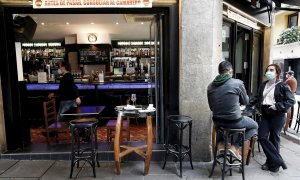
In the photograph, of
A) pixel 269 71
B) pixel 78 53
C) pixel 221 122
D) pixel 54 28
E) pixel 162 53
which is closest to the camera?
pixel 221 122

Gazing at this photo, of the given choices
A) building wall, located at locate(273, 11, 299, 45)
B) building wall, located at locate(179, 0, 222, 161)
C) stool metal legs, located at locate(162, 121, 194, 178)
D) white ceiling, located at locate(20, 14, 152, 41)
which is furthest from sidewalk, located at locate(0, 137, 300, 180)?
building wall, located at locate(273, 11, 299, 45)

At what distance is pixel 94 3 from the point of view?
3801mm

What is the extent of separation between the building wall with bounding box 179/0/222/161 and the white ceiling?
370 cm

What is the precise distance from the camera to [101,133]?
227 inches

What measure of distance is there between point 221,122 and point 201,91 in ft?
2.45

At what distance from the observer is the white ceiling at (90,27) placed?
7730 mm

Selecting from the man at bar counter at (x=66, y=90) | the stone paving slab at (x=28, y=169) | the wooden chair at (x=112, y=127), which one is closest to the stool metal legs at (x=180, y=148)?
the wooden chair at (x=112, y=127)

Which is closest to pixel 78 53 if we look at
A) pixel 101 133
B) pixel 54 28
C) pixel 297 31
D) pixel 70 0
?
pixel 54 28

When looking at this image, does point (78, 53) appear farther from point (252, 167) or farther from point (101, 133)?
point (252, 167)

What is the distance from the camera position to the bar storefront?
4129mm

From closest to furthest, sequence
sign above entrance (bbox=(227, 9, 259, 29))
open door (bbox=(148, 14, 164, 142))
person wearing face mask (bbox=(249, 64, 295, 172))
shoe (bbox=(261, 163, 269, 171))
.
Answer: person wearing face mask (bbox=(249, 64, 295, 172)) < shoe (bbox=(261, 163, 269, 171)) < open door (bbox=(148, 14, 164, 142)) < sign above entrance (bbox=(227, 9, 259, 29))

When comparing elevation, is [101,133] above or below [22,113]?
below

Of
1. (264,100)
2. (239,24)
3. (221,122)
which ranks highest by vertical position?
(239,24)

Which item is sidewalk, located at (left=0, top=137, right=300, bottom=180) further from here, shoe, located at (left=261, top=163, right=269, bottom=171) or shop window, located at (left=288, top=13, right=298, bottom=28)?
shop window, located at (left=288, top=13, right=298, bottom=28)
